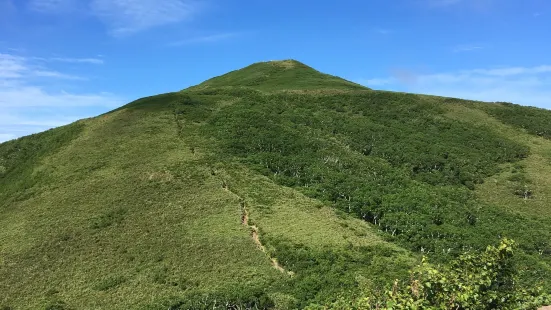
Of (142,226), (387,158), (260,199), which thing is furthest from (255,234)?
(387,158)

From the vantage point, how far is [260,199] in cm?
3862

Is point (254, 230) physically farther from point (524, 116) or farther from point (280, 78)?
point (280, 78)

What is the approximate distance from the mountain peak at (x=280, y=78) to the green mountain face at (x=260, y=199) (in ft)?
36.6

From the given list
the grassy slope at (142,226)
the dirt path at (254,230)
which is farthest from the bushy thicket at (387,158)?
the dirt path at (254,230)

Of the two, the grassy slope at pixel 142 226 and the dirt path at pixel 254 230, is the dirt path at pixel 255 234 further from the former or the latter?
the grassy slope at pixel 142 226

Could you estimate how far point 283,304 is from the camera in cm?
2448

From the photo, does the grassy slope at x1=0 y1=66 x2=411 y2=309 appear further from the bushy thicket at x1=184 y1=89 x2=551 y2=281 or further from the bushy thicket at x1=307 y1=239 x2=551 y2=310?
the bushy thicket at x1=307 y1=239 x2=551 y2=310

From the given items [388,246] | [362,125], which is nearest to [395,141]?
[362,125]

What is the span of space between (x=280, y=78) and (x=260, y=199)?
167ft

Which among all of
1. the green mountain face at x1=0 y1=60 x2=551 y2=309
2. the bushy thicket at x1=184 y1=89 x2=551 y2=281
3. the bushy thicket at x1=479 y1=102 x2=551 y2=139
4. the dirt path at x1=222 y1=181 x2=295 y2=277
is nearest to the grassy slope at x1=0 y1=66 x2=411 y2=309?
the green mountain face at x1=0 y1=60 x2=551 y2=309

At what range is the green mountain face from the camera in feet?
90.8

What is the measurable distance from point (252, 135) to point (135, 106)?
22.1 meters

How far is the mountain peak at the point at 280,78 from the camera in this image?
7836cm

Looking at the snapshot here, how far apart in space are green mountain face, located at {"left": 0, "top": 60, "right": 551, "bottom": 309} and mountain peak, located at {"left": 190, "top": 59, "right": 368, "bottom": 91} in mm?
11141
